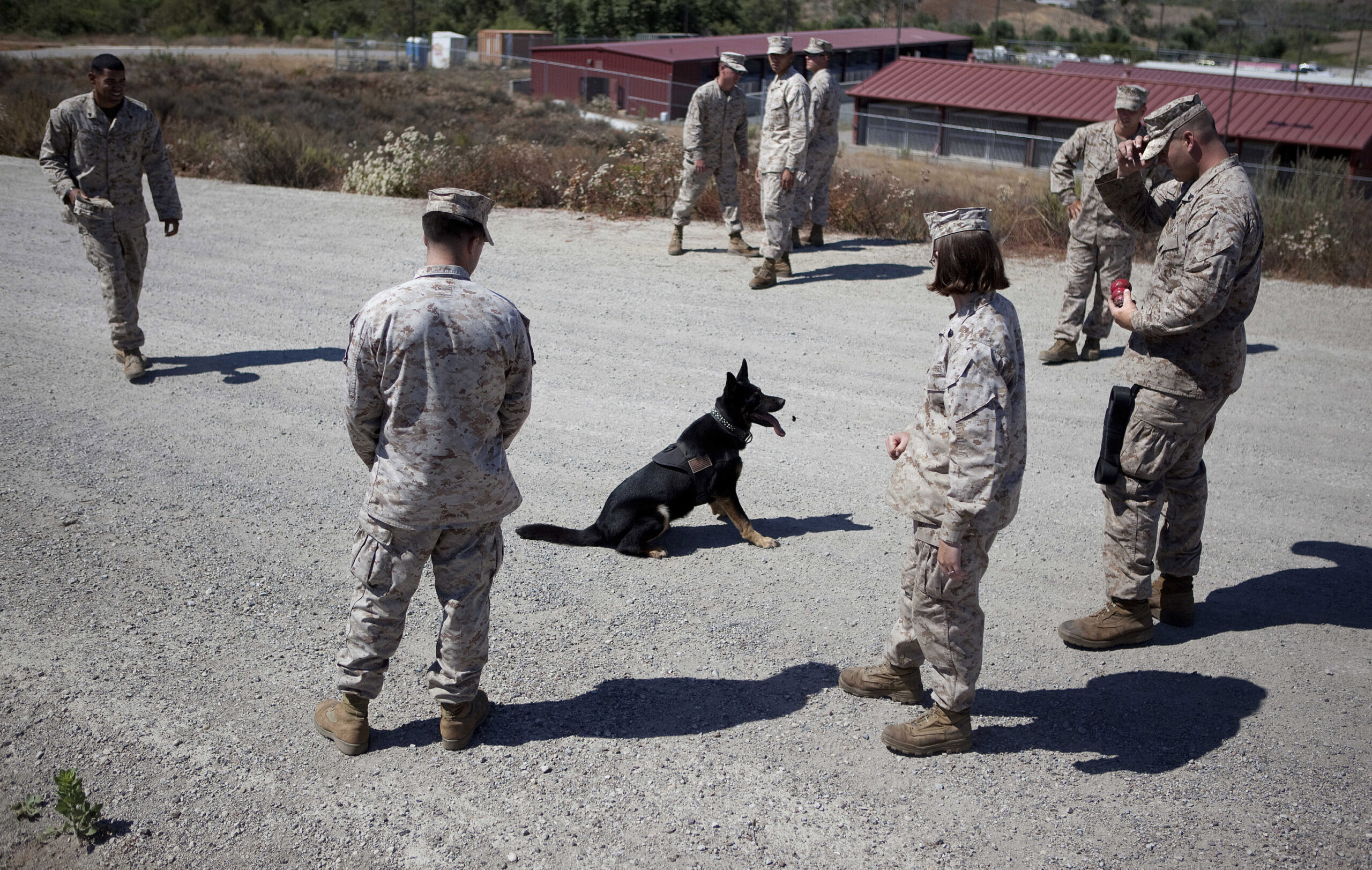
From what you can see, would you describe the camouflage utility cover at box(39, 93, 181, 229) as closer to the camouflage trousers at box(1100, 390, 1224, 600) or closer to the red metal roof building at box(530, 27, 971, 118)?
the camouflage trousers at box(1100, 390, 1224, 600)

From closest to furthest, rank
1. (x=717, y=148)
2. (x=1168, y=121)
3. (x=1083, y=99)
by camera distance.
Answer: (x=1168, y=121)
(x=717, y=148)
(x=1083, y=99)

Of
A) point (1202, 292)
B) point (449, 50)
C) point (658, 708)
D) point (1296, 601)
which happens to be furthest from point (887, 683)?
point (449, 50)

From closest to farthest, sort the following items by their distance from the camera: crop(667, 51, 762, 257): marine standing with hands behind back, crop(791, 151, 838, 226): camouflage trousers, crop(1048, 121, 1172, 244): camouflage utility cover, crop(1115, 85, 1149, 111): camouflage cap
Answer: crop(1115, 85, 1149, 111): camouflage cap < crop(1048, 121, 1172, 244): camouflage utility cover < crop(667, 51, 762, 257): marine standing with hands behind back < crop(791, 151, 838, 226): camouflage trousers

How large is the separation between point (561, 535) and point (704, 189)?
675 cm

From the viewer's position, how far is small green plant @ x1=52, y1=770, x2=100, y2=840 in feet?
9.71

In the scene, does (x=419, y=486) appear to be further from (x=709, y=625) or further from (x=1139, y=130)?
(x=1139, y=130)

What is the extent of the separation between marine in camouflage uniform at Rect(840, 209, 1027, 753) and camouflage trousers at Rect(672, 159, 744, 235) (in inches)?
294

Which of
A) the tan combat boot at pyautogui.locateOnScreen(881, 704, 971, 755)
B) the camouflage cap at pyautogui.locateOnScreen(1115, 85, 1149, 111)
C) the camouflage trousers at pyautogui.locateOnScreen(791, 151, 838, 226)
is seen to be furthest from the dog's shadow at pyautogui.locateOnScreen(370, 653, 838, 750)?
the camouflage trousers at pyautogui.locateOnScreen(791, 151, 838, 226)

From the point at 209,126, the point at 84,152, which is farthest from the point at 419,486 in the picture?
the point at 209,126

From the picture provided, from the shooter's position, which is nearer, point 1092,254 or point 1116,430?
point 1116,430

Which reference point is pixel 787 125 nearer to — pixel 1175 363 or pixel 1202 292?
pixel 1175 363

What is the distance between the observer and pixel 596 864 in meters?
2.91

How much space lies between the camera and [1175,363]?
12.7ft

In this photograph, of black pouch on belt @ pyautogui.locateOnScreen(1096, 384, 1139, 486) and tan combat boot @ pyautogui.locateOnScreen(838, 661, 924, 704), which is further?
black pouch on belt @ pyautogui.locateOnScreen(1096, 384, 1139, 486)
